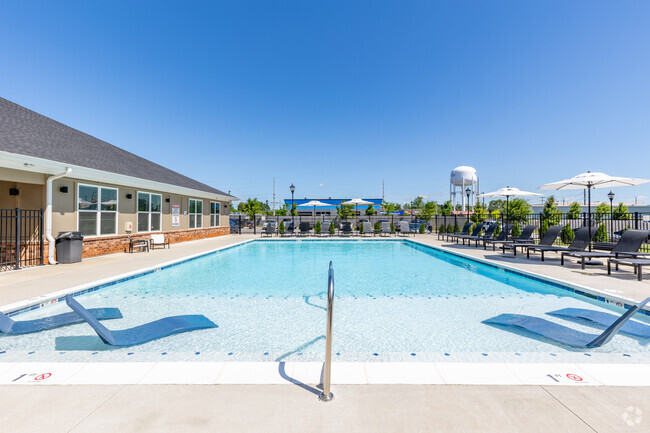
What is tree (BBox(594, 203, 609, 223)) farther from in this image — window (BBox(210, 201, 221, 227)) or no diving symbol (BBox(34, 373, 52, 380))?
window (BBox(210, 201, 221, 227))

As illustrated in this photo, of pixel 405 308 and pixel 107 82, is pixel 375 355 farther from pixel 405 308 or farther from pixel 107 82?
pixel 107 82

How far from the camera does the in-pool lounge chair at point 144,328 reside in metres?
3.39

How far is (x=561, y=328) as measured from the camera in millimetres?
4008

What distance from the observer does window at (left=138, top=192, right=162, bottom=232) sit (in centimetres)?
1249

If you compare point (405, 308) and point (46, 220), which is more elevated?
point (46, 220)

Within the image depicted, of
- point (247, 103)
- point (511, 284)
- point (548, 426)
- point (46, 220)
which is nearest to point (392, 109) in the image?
point (247, 103)

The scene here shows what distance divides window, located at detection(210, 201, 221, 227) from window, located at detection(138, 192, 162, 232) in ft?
18.5

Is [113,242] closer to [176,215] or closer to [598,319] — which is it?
[176,215]

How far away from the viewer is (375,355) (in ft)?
11.2

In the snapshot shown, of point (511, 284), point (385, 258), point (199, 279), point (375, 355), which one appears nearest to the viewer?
point (375, 355)

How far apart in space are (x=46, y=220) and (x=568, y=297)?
12.9 metres

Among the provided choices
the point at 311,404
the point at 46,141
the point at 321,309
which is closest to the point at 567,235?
the point at 321,309

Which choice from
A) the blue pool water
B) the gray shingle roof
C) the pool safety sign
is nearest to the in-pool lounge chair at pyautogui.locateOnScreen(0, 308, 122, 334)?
the blue pool water

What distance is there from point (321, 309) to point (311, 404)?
3.04 metres
